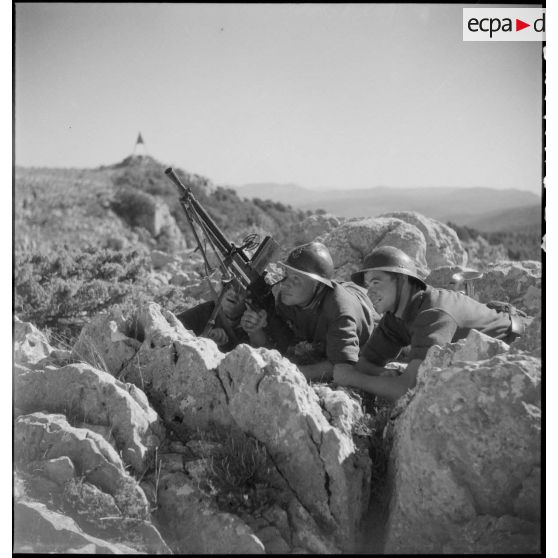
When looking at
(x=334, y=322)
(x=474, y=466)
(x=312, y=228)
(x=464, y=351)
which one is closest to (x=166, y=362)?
(x=334, y=322)

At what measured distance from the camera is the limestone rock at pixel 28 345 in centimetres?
559

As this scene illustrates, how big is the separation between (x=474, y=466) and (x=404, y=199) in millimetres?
30351

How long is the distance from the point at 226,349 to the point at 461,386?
4.10 m

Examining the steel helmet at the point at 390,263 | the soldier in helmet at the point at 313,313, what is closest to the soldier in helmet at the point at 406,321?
the steel helmet at the point at 390,263

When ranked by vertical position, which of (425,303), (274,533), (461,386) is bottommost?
(274,533)

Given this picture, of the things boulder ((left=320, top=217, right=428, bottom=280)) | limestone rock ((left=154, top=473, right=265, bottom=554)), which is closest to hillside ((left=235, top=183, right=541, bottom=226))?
boulder ((left=320, top=217, right=428, bottom=280))

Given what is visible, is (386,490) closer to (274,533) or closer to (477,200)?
(274,533)

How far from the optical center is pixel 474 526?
3.63 m

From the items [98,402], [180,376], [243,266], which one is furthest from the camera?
[243,266]

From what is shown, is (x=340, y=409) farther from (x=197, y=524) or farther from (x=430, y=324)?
(x=197, y=524)

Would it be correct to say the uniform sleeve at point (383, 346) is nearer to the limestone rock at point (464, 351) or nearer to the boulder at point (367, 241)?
the limestone rock at point (464, 351)

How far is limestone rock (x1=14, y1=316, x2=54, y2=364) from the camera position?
559 cm

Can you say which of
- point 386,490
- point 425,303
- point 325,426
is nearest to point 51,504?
point 325,426

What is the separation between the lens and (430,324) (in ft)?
16.8
